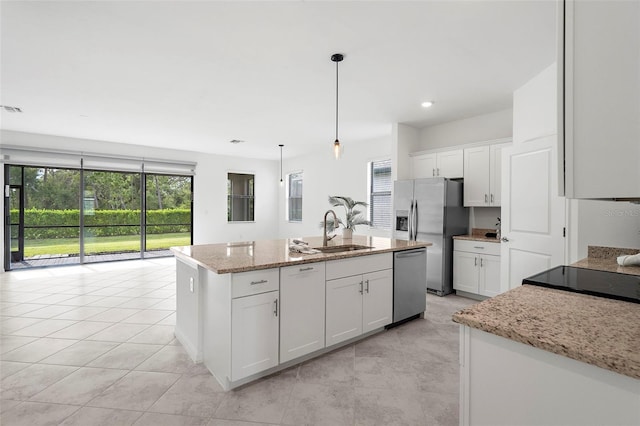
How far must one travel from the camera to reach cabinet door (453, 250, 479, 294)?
13.9 ft

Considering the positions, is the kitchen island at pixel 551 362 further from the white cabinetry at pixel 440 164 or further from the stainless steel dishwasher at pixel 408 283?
the white cabinetry at pixel 440 164

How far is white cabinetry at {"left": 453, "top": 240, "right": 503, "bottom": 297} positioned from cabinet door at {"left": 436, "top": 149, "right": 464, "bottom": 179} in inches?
40.9

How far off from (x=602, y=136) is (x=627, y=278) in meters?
1.42

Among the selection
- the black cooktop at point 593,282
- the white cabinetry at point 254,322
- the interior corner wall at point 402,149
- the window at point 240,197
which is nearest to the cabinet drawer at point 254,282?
the white cabinetry at point 254,322

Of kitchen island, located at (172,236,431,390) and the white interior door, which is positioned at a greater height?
the white interior door

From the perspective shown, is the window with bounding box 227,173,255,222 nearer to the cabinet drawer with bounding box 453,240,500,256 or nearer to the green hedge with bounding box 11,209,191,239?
the green hedge with bounding box 11,209,191,239

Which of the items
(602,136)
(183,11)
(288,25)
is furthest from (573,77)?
(183,11)

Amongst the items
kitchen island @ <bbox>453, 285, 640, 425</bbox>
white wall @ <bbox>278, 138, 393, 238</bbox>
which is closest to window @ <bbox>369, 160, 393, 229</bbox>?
white wall @ <bbox>278, 138, 393, 238</bbox>

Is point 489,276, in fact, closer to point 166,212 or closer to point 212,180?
point 212,180

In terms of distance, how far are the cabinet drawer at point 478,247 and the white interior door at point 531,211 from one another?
62 centimetres

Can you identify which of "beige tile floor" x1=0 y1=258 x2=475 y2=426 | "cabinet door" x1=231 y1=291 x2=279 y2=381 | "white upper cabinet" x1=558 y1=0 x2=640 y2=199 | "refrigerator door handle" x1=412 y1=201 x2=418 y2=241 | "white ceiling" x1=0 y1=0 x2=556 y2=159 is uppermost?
"white ceiling" x1=0 y1=0 x2=556 y2=159

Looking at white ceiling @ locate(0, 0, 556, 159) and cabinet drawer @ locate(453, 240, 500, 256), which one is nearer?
white ceiling @ locate(0, 0, 556, 159)

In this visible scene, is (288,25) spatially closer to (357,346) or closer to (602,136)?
(602,136)

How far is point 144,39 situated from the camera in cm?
256
